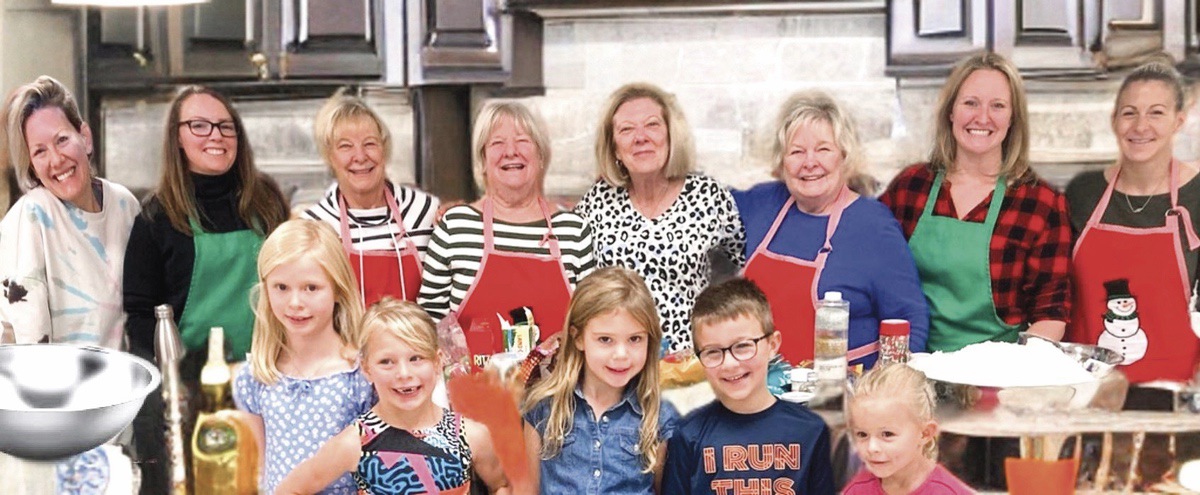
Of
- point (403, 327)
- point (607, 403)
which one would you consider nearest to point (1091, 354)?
point (607, 403)

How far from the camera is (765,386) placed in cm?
306

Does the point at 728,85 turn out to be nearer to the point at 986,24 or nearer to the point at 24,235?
the point at 986,24

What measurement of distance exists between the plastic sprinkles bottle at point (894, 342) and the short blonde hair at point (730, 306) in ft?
1.15

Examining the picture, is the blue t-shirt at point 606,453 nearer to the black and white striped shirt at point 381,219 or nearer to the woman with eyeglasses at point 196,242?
the black and white striped shirt at point 381,219

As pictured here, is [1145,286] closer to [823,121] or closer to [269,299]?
[823,121]

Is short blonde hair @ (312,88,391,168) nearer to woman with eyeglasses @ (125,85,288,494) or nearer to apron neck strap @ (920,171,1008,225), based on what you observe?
woman with eyeglasses @ (125,85,288,494)

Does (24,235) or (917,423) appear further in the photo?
(24,235)

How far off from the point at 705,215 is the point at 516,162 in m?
0.46

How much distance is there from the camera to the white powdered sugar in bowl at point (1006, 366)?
3.12 m

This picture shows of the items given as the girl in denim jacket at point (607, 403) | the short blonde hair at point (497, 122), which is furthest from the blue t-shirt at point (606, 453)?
the short blonde hair at point (497, 122)

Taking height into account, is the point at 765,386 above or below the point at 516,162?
below

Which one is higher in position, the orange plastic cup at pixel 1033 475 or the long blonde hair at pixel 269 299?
the long blonde hair at pixel 269 299

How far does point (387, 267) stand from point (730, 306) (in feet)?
3.20

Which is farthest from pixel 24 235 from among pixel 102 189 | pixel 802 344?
pixel 802 344
